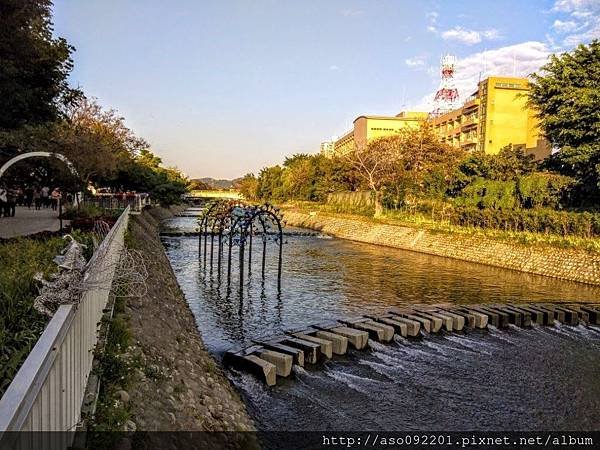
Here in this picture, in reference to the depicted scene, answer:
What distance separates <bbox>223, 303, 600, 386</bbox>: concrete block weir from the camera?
30.2 ft

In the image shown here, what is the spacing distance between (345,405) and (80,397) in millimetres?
4975

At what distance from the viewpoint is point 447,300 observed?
56.5 ft

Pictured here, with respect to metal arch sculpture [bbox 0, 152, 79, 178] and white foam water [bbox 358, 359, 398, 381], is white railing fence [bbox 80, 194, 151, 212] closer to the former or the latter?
metal arch sculpture [bbox 0, 152, 79, 178]

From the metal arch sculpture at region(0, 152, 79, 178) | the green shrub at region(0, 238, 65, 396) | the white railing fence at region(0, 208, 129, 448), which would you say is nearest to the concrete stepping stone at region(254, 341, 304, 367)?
the green shrub at region(0, 238, 65, 396)

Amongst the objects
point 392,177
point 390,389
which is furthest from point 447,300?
point 392,177

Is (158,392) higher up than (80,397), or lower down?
lower down

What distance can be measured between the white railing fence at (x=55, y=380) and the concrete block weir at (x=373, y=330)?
15.0 ft

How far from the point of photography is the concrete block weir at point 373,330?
9.20m

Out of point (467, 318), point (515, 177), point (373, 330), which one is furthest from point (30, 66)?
point (515, 177)

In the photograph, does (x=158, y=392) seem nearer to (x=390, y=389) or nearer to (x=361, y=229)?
(x=390, y=389)

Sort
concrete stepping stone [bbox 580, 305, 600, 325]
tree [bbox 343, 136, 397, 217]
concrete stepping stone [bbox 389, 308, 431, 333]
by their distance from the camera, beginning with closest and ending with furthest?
concrete stepping stone [bbox 389, 308, 431, 333] → concrete stepping stone [bbox 580, 305, 600, 325] → tree [bbox 343, 136, 397, 217]

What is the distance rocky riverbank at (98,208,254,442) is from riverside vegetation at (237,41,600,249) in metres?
20.8

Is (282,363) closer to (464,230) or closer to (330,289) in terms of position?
(330,289)

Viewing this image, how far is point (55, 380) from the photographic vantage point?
3180 mm
